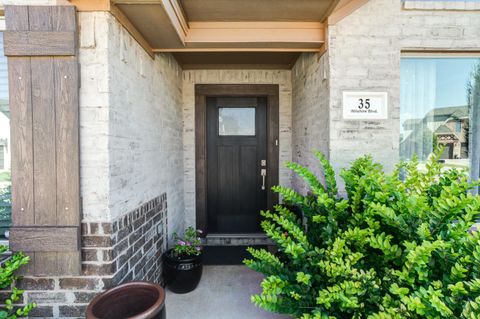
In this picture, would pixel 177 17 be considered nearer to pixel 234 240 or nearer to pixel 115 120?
pixel 115 120

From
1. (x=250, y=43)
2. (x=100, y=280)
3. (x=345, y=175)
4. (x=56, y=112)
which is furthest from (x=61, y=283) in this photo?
(x=250, y=43)

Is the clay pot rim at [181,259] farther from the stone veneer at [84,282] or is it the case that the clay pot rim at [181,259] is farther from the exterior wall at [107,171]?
the stone veneer at [84,282]

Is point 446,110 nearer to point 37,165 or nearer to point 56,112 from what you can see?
point 56,112

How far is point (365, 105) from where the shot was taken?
2.14 meters

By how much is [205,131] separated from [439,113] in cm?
257

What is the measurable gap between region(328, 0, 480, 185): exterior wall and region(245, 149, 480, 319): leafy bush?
448 mm

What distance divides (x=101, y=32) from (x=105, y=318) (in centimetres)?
171

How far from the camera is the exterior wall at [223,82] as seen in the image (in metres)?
3.46

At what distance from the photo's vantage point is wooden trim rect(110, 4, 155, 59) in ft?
5.35

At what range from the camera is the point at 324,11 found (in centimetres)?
202


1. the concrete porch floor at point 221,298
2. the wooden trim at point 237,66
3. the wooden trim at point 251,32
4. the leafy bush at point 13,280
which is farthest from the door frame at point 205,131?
the leafy bush at point 13,280

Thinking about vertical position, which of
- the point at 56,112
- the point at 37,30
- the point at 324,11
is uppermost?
the point at 324,11

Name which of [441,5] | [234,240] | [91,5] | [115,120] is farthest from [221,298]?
[441,5]

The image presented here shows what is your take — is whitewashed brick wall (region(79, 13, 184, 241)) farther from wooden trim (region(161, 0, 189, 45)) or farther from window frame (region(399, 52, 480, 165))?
window frame (region(399, 52, 480, 165))
